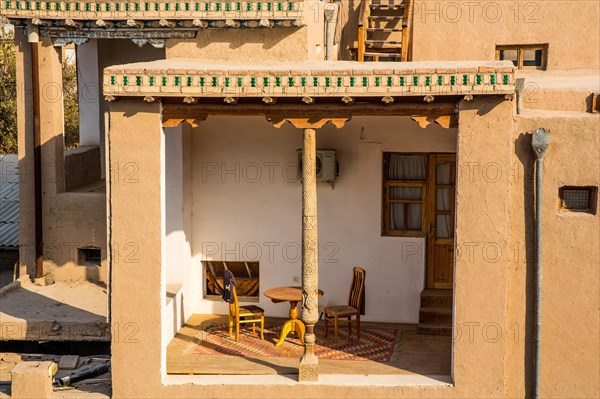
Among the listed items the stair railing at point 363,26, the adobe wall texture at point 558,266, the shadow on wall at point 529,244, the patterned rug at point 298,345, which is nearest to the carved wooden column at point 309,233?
the patterned rug at point 298,345

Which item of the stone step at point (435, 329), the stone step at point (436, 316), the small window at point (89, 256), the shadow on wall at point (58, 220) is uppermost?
the shadow on wall at point (58, 220)

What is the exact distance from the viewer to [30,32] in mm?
17016

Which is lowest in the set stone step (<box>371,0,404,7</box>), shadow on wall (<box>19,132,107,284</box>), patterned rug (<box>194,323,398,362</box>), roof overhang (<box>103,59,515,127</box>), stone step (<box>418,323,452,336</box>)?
patterned rug (<box>194,323,398,362</box>)

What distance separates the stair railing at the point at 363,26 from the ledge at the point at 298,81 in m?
4.99

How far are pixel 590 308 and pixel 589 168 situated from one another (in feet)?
5.35

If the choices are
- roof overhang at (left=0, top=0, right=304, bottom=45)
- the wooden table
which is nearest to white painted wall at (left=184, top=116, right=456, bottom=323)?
the wooden table

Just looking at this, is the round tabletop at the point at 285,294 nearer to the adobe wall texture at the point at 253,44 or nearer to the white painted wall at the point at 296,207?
the white painted wall at the point at 296,207

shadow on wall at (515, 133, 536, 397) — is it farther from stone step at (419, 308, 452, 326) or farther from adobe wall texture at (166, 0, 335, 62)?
adobe wall texture at (166, 0, 335, 62)

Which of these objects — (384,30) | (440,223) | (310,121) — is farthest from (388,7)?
(310,121)

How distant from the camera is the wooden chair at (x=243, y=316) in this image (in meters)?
15.3

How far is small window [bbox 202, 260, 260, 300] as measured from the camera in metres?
16.7

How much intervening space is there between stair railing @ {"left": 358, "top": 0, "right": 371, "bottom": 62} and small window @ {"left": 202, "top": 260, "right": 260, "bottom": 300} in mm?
3834

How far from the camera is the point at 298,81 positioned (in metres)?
12.9

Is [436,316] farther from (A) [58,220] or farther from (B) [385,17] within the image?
(A) [58,220]
